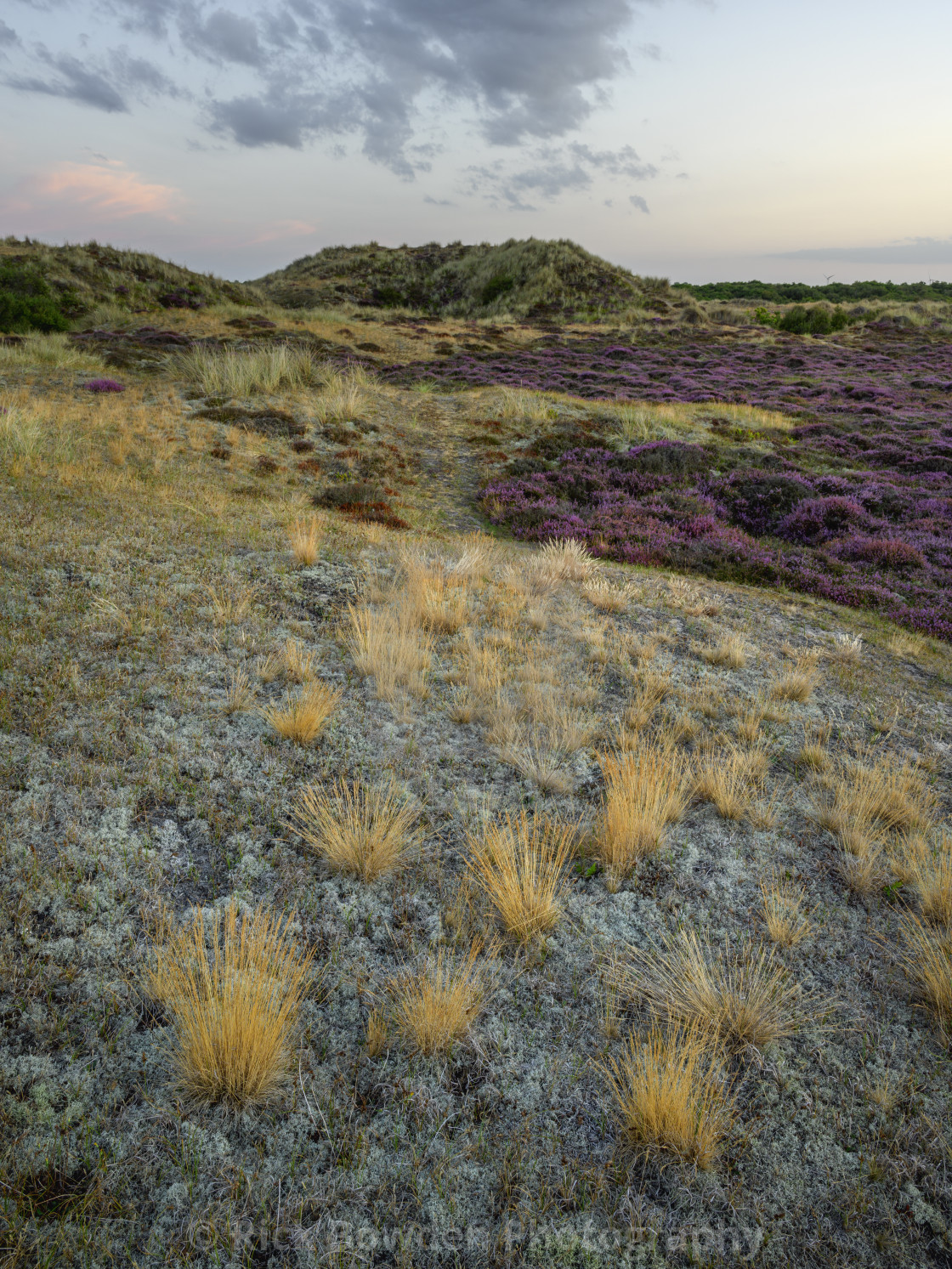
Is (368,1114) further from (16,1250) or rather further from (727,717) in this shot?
(727,717)

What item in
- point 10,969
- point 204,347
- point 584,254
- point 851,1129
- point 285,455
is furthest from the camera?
point 584,254

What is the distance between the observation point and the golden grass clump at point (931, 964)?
282cm

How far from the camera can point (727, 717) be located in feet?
18.1

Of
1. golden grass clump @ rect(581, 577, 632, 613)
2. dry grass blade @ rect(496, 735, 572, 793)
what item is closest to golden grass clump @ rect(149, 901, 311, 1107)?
dry grass blade @ rect(496, 735, 572, 793)

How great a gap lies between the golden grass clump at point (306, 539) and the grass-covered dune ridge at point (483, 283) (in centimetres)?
4700

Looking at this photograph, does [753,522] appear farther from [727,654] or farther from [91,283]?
[91,283]

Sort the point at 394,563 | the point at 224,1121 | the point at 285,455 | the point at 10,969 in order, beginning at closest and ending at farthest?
1. the point at 224,1121
2. the point at 10,969
3. the point at 394,563
4. the point at 285,455

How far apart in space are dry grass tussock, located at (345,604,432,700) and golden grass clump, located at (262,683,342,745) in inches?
24.6

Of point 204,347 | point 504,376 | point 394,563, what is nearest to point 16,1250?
point 394,563

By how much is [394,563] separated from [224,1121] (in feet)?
22.0

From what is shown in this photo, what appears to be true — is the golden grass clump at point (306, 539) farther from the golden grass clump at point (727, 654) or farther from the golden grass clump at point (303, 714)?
the golden grass clump at point (727, 654)

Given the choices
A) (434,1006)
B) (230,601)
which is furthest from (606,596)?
(434,1006)

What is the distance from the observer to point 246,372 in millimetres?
16891

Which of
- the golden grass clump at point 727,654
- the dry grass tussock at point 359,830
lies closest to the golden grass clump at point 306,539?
the dry grass tussock at point 359,830
